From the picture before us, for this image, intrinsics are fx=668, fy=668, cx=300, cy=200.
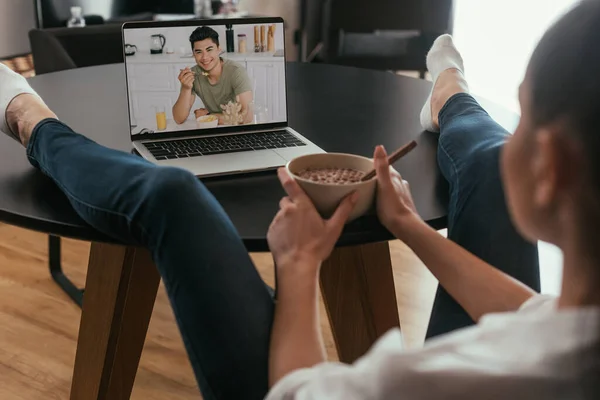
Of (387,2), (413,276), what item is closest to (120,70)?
(413,276)

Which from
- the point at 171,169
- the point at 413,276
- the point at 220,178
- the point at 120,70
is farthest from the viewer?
the point at 413,276

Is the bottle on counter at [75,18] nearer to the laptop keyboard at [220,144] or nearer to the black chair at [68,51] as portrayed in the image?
the black chair at [68,51]

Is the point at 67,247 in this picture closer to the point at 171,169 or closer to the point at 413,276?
the point at 413,276

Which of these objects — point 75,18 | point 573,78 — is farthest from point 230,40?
point 75,18

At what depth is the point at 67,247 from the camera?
2.05m

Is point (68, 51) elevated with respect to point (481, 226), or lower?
elevated

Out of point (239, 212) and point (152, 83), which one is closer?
point (239, 212)

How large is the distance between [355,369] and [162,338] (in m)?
1.20

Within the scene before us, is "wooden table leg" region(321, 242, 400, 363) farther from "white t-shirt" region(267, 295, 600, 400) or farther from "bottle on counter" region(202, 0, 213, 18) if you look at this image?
"bottle on counter" region(202, 0, 213, 18)

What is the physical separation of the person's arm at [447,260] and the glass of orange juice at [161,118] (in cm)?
44

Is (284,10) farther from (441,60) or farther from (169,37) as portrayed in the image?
(169,37)

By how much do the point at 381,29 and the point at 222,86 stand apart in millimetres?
1919

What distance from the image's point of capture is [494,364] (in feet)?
1.66

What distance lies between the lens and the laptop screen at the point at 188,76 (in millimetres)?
1117
